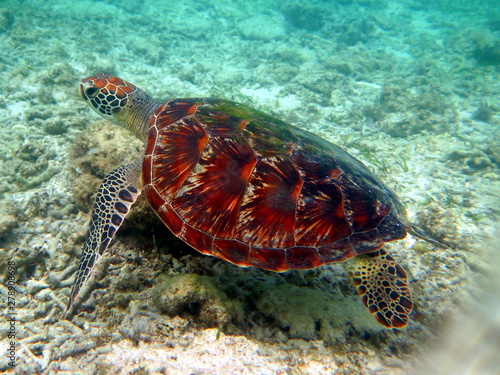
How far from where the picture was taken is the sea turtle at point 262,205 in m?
1.85

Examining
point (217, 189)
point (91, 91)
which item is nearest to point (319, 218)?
point (217, 189)

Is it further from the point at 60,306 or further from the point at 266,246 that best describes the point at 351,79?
the point at 60,306

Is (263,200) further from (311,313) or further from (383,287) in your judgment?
(383,287)

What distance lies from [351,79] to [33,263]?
9327 millimetres

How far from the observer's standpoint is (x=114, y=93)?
3.18 m

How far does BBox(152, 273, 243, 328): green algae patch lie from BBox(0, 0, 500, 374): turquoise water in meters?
0.07

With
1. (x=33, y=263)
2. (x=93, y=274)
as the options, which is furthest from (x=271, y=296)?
(x=33, y=263)

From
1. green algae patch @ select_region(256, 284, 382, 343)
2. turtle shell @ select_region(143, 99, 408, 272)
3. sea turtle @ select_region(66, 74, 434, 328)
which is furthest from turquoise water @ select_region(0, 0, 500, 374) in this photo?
turtle shell @ select_region(143, 99, 408, 272)

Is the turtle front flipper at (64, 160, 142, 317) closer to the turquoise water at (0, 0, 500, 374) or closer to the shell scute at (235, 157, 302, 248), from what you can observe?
the turquoise water at (0, 0, 500, 374)

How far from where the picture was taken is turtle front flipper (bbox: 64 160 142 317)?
1842mm

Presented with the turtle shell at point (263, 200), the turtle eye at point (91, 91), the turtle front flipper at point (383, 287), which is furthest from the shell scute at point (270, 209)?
the turtle eye at point (91, 91)

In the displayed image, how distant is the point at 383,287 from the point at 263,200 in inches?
47.8

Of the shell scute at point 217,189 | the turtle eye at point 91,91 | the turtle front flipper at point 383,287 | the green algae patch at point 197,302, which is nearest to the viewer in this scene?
the green algae patch at point 197,302

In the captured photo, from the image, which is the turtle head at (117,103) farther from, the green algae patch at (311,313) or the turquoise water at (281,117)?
the green algae patch at (311,313)
